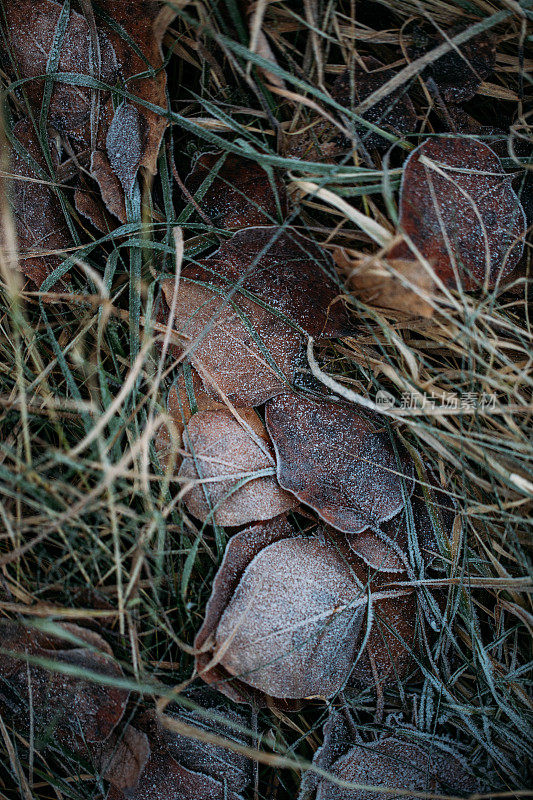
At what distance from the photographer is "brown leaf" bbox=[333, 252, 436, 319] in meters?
0.84

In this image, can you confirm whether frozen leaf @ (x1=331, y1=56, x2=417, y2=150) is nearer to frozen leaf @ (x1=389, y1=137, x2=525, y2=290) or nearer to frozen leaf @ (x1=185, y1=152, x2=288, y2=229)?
frozen leaf @ (x1=389, y1=137, x2=525, y2=290)

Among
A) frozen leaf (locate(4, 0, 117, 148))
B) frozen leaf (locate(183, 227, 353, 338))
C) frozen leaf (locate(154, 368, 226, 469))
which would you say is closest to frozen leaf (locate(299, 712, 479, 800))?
frozen leaf (locate(154, 368, 226, 469))

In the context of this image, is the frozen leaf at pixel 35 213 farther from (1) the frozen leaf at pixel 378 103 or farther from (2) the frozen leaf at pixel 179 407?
(1) the frozen leaf at pixel 378 103

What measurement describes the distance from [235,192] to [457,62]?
415mm

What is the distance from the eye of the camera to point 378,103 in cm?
94

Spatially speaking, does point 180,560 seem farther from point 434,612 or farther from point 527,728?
point 527,728

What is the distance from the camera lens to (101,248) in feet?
3.50

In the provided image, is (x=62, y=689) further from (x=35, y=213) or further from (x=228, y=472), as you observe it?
(x=35, y=213)

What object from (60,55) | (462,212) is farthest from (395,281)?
(60,55)

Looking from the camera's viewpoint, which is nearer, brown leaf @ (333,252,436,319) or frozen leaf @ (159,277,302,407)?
brown leaf @ (333,252,436,319)

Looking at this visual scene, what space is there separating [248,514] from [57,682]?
1.34 ft

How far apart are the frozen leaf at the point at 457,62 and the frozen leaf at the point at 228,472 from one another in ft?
2.15

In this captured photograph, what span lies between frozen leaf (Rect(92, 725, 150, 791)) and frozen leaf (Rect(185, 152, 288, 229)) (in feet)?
2.85

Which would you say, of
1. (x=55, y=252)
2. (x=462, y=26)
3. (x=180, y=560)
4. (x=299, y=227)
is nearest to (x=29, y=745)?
(x=180, y=560)
